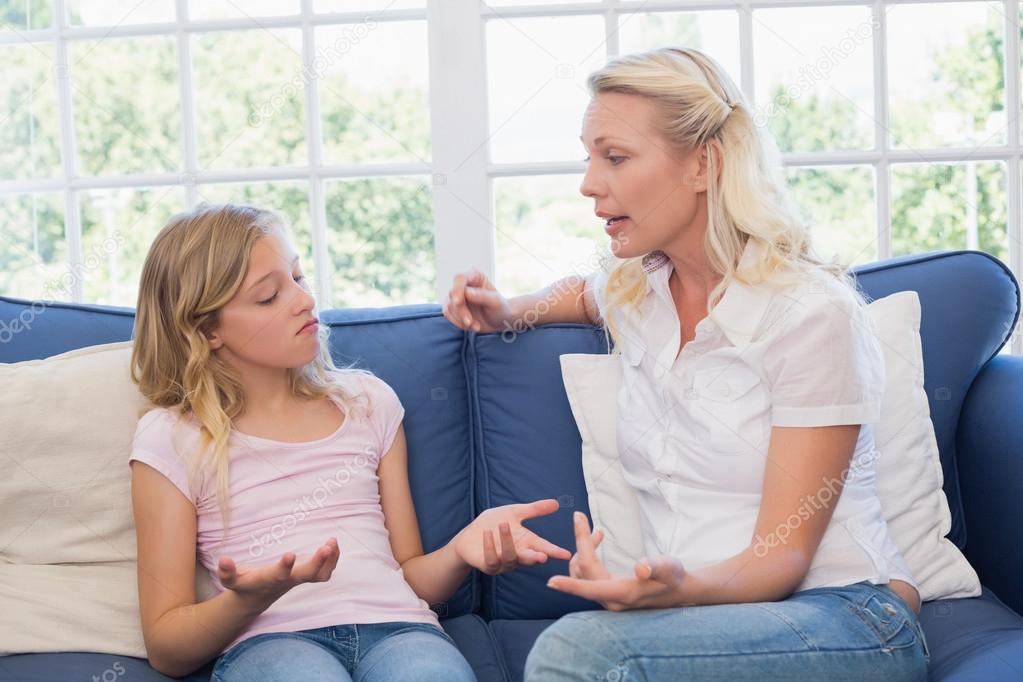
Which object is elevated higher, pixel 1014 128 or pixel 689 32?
pixel 689 32

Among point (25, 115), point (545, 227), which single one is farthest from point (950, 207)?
point (25, 115)

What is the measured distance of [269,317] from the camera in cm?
157

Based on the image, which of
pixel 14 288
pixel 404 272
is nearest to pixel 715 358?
pixel 14 288

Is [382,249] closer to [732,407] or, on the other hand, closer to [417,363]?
[417,363]

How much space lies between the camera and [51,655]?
1435 millimetres

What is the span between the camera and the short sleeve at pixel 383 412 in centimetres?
165

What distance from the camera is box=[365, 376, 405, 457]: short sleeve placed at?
1.65 meters

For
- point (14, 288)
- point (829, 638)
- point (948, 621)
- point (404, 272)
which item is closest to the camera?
point (829, 638)

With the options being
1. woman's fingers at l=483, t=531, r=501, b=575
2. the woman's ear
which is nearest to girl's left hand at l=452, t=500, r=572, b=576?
woman's fingers at l=483, t=531, r=501, b=575

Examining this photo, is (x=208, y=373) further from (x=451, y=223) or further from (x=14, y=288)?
(x=14, y=288)

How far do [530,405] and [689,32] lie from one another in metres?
1.15

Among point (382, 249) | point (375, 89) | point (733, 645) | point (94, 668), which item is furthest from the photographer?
point (382, 249)

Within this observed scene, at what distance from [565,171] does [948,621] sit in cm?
129

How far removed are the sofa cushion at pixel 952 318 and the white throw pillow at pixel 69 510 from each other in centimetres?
121
